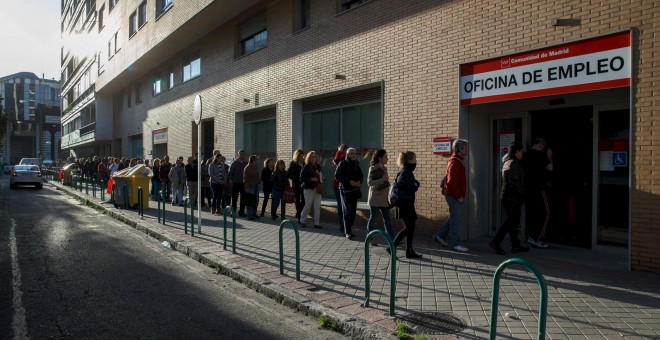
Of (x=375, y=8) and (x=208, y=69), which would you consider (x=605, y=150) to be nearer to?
(x=375, y=8)

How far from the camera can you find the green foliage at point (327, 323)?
4797 mm

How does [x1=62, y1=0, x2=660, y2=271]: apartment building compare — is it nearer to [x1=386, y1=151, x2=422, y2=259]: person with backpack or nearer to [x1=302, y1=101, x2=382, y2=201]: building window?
[x1=302, y1=101, x2=382, y2=201]: building window

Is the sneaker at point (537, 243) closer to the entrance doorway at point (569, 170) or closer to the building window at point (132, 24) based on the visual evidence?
the entrance doorway at point (569, 170)

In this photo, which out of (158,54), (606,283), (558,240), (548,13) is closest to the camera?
(606,283)

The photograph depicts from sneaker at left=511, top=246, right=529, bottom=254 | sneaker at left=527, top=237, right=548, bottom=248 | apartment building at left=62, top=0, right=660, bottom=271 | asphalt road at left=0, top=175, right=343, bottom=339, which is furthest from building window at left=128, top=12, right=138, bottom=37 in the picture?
sneaker at left=511, top=246, right=529, bottom=254

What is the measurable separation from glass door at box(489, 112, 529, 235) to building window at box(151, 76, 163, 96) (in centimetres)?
1918

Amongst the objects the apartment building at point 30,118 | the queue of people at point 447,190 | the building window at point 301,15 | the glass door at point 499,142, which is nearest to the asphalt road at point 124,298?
the queue of people at point 447,190

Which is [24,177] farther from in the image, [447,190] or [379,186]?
[447,190]

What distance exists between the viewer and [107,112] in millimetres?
35281

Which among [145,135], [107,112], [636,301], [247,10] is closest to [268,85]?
[247,10]

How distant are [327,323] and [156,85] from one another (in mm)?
22878

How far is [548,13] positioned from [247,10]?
1050cm

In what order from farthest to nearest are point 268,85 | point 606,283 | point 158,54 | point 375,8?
point 158,54 < point 268,85 < point 375,8 < point 606,283

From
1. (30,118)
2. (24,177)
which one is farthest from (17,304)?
(30,118)
